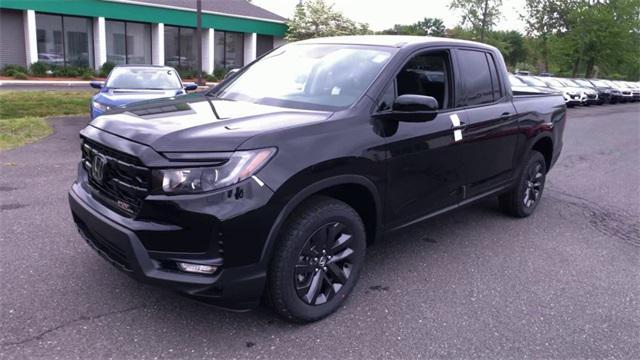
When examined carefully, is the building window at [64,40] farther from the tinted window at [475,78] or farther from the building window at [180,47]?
the tinted window at [475,78]

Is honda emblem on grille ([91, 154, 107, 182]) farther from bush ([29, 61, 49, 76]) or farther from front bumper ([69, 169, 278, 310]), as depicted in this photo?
bush ([29, 61, 49, 76])

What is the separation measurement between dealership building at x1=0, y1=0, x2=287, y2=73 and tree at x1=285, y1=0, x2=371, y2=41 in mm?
4172

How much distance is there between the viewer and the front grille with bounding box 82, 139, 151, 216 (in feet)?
9.15

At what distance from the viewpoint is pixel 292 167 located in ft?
9.48

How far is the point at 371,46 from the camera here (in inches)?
158

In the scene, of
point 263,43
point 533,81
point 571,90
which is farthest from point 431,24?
point 533,81

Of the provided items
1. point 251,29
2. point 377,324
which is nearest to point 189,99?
point 377,324

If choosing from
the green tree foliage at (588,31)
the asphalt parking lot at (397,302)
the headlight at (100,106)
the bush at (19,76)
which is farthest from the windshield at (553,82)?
the bush at (19,76)

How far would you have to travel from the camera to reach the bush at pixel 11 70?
25.5m

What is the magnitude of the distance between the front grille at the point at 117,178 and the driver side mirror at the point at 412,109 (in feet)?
5.16

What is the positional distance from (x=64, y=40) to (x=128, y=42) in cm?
344

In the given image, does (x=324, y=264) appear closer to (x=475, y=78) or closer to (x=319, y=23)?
(x=475, y=78)

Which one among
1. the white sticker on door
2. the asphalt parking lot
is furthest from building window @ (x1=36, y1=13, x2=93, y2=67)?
the white sticker on door

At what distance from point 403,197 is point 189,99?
6.02ft
